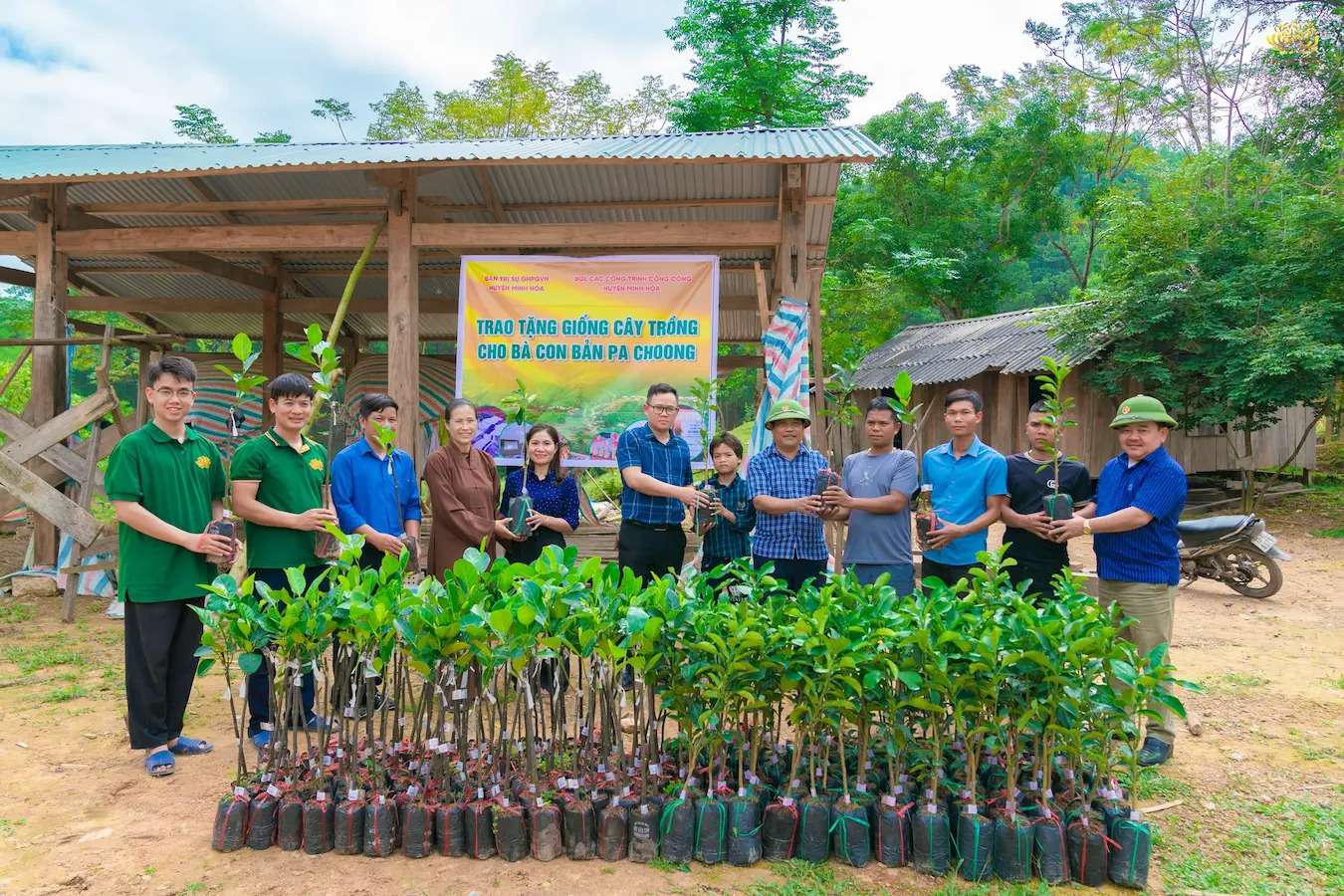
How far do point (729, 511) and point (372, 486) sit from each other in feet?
5.74

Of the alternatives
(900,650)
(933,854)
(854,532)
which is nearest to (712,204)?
(854,532)

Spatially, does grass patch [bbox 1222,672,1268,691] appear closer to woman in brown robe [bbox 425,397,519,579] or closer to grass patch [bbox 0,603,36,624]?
woman in brown robe [bbox 425,397,519,579]

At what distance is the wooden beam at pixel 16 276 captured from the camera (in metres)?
8.36

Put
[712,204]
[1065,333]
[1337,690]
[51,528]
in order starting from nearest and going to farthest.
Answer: [1337,690] < [712,204] < [51,528] < [1065,333]

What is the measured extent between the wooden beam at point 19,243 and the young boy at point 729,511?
6140 mm

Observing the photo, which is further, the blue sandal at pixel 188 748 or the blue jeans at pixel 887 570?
the blue jeans at pixel 887 570

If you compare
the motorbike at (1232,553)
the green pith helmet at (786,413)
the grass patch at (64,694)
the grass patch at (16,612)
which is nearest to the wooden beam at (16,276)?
the grass patch at (16,612)

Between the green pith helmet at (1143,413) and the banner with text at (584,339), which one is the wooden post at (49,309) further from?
the green pith helmet at (1143,413)

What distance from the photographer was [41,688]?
477 cm

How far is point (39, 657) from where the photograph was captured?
17.6 feet

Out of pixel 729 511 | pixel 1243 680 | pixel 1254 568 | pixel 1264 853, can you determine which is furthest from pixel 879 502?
pixel 1254 568

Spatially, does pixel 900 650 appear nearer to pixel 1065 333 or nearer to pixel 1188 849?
pixel 1188 849

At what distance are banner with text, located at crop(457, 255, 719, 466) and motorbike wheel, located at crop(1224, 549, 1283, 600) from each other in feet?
18.4

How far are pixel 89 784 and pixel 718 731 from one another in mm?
2667
